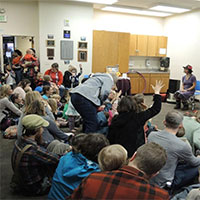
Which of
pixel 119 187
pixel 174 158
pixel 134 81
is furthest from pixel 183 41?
pixel 119 187

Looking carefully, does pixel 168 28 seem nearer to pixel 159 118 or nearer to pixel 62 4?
pixel 62 4

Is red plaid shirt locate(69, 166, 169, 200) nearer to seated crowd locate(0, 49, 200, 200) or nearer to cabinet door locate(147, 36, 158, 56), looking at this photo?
seated crowd locate(0, 49, 200, 200)

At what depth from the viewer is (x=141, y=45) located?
361 inches

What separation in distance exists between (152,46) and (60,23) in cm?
391

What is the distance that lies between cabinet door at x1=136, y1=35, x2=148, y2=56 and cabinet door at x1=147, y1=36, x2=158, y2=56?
0.18m

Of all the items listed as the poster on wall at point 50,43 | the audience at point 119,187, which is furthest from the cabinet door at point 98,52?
the audience at point 119,187

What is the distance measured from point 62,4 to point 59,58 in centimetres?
174

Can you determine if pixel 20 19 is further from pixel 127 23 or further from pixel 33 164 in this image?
pixel 33 164

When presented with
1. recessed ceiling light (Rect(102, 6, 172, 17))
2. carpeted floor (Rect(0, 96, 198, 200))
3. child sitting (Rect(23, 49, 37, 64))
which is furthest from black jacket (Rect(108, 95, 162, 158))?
recessed ceiling light (Rect(102, 6, 172, 17))

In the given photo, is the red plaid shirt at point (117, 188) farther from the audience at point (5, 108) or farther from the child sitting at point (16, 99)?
the child sitting at point (16, 99)

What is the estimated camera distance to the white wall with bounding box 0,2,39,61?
24.0ft

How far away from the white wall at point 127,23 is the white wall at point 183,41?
0.47 metres

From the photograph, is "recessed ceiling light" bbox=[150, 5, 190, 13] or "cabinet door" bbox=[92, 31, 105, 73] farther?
"cabinet door" bbox=[92, 31, 105, 73]

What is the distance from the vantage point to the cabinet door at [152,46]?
30.4ft
